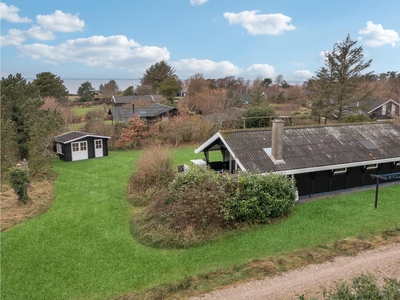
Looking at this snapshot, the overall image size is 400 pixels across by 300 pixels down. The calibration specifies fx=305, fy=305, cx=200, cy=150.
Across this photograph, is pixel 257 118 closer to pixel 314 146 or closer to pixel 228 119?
pixel 228 119

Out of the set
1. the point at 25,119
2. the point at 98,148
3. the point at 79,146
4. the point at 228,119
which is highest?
the point at 25,119

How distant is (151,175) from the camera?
14.6 metres

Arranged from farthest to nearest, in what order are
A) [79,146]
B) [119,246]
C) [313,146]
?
[79,146]
[313,146]
[119,246]

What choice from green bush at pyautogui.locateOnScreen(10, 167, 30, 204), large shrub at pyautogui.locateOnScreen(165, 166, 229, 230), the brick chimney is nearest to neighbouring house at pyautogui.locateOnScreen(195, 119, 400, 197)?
the brick chimney

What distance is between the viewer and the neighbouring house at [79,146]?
949 inches

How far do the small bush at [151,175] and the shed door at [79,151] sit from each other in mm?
11325

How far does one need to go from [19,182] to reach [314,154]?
13.4 meters

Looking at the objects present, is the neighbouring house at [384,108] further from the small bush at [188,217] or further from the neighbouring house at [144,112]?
the small bush at [188,217]

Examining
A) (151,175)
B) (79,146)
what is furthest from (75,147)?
(151,175)

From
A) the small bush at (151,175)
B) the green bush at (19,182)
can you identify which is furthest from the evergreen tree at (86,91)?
the small bush at (151,175)

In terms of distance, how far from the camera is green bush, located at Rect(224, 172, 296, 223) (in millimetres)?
10859

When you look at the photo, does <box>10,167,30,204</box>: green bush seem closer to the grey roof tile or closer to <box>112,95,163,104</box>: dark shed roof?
the grey roof tile

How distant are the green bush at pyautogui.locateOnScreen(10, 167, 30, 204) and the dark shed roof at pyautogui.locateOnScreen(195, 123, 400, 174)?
841 centimetres

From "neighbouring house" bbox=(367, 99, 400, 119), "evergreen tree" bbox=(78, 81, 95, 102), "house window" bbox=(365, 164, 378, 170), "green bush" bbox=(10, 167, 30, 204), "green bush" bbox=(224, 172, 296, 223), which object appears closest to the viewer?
"green bush" bbox=(224, 172, 296, 223)
